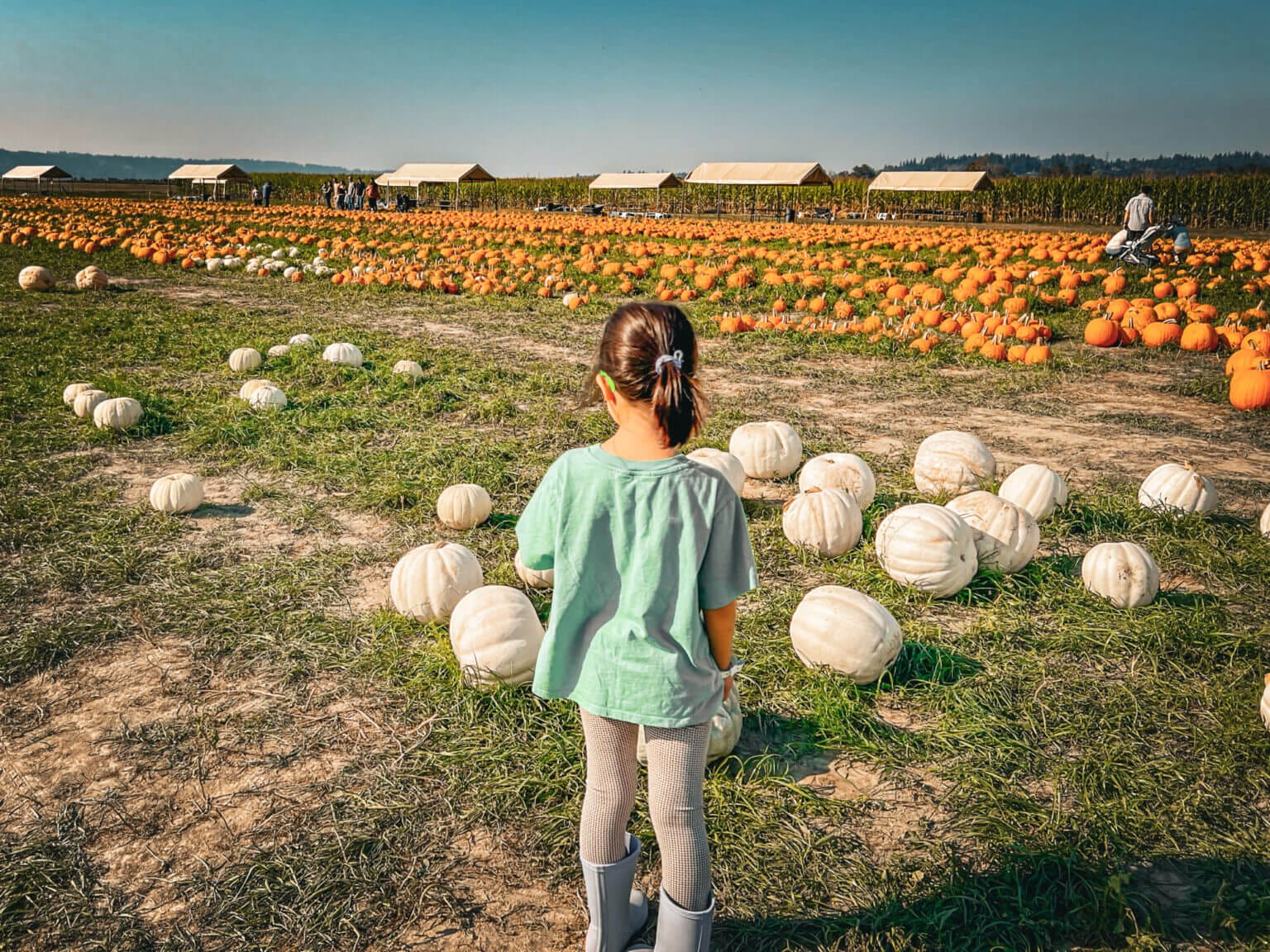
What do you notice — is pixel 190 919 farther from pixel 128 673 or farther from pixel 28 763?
pixel 128 673

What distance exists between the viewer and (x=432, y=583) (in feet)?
13.0

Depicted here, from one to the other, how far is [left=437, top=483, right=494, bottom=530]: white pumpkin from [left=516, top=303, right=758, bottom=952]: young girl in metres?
2.98

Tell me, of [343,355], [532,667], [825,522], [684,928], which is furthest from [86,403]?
[684,928]

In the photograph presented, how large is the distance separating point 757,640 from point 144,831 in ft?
8.18

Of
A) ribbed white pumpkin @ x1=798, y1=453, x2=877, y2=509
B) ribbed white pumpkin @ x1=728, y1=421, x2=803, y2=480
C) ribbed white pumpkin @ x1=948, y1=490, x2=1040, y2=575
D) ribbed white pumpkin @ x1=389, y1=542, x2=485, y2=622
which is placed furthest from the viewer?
ribbed white pumpkin @ x1=728, y1=421, x2=803, y2=480

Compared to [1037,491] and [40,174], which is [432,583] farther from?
[40,174]

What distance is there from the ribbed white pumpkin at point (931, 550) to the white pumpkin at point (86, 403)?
641 cm

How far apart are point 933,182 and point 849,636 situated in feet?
166

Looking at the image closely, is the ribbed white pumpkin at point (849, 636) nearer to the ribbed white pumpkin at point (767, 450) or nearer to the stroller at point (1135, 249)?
the ribbed white pumpkin at point (767, 450)

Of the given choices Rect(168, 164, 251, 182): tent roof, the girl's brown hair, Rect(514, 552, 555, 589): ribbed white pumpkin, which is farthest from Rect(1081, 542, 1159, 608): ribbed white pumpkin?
Rect(168, 164, 251, 182): tent roof

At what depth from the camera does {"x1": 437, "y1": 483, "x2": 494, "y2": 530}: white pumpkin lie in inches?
199

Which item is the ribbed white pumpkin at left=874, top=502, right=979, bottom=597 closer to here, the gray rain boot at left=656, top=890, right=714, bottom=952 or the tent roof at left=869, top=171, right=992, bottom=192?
the gray rain boot at left=656, top=890, right=714, bottom=952

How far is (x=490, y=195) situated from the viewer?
218 ft

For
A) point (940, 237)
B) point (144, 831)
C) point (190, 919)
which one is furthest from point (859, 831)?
point (940, 237)
